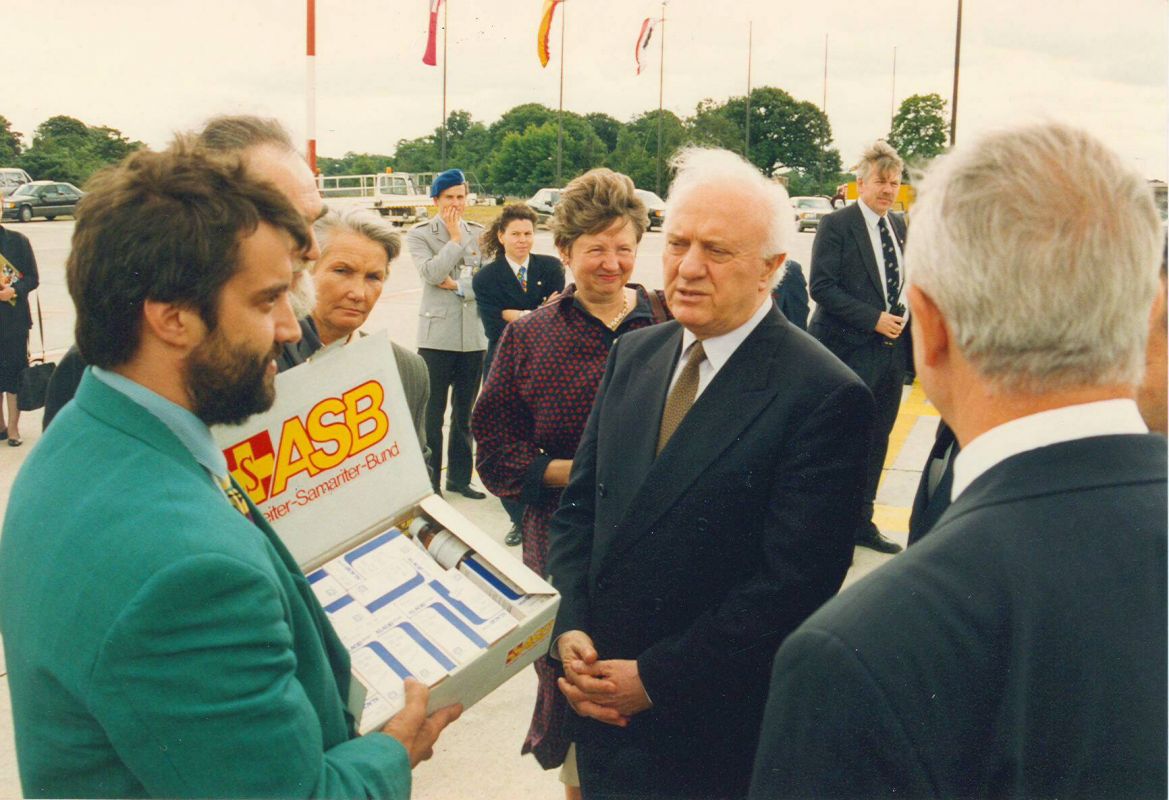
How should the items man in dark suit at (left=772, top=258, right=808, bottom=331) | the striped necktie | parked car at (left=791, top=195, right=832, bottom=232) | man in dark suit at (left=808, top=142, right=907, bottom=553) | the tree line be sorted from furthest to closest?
the tree line → parked car at (left=791, top=195, right=832, bottom=232) → man in dark suit at (left=772, top=258, right=808, bottom=331) → man in dark suit at (left=808, top=142, right=907, bottom=553) → the striped necktie

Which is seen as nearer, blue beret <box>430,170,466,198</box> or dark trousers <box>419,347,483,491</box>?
dark trousers <box>419,347,483,491</box>

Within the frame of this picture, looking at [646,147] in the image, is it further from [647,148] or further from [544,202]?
[544,202]

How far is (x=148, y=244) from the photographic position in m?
1.20

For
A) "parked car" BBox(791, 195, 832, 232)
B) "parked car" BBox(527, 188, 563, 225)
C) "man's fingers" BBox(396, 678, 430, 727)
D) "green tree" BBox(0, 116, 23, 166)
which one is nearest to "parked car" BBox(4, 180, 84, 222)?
"parked car" BBox(527, 188, 563, 225)

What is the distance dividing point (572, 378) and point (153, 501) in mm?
1594

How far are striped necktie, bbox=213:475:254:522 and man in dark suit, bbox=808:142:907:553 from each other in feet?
12.7

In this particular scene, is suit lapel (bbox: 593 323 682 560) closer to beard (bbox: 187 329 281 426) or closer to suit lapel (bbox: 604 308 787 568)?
suit lapel (bbox: 604 308 787 568)

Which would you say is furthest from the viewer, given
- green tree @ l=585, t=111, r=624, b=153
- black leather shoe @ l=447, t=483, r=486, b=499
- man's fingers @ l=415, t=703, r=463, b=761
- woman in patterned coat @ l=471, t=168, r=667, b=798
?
green tree @ l=585, t=111, r=624, b=153

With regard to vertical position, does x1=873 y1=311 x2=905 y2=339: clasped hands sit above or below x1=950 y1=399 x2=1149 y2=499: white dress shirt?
below

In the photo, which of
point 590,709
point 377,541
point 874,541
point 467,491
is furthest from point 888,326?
point 377,541

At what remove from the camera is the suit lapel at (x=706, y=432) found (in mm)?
1907

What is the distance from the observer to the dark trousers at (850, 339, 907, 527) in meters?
→ 4.79

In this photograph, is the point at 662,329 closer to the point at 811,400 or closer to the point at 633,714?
the point at 811,400

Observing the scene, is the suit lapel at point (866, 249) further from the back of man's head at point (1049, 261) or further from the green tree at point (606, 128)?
the green tree at point (606, 128)
